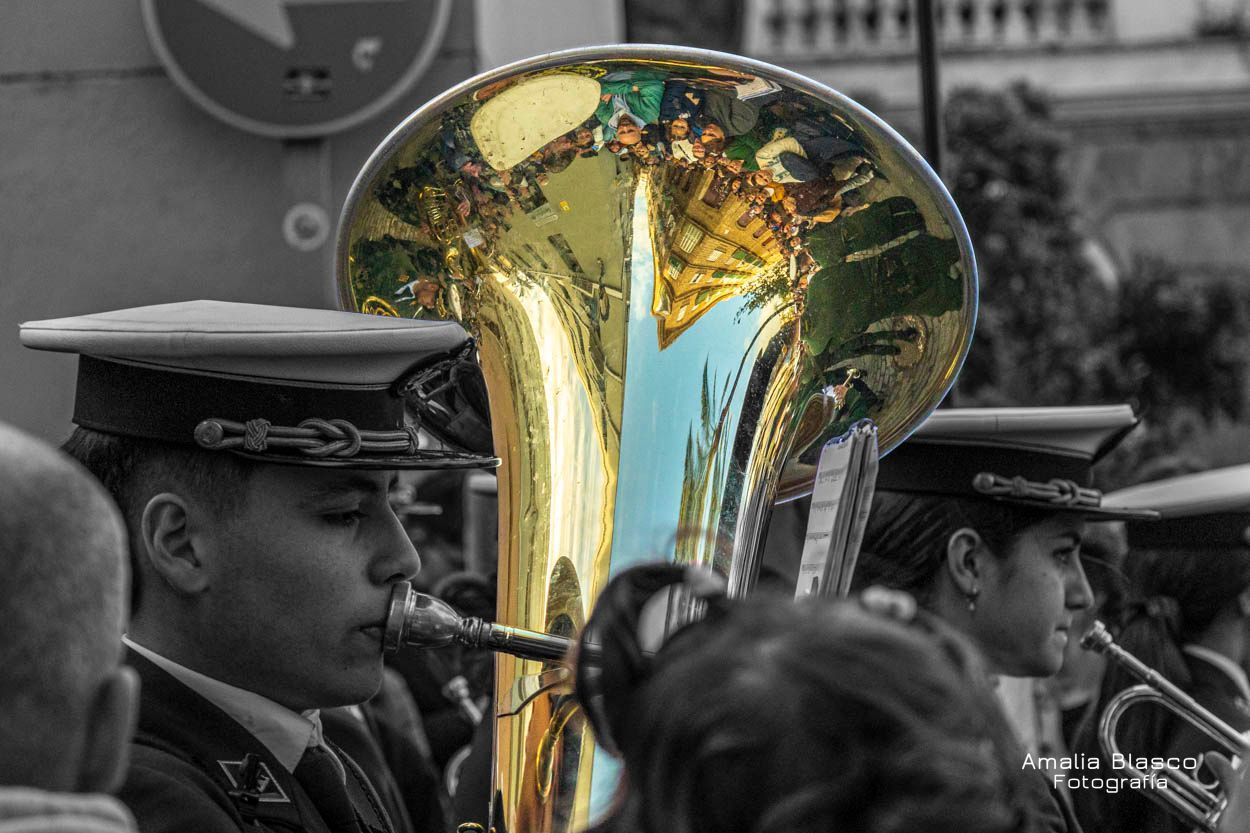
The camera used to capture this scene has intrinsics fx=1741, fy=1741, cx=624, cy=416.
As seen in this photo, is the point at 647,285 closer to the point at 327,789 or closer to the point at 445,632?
the point at 445,632

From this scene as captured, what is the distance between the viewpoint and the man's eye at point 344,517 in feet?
6.72

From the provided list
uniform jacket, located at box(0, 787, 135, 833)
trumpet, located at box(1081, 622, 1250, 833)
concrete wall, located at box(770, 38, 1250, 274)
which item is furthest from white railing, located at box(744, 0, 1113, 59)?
uniform jacket, located at box(0, 787, 135, 833)

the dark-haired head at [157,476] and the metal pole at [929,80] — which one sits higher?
the metal pole at [929,80]

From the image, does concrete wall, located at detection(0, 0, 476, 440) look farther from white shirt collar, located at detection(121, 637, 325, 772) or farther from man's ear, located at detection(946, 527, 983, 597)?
white shirt collar, located at detection(121, 637, 325, 772)

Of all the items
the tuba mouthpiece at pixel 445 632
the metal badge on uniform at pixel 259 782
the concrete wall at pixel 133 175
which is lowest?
the metal badge on uniform at pixel 259 782

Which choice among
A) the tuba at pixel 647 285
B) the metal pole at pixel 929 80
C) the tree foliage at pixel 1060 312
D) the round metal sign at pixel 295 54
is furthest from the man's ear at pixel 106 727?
the tree foliage at pixel 1060 312

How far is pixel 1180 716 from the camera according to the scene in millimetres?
3463

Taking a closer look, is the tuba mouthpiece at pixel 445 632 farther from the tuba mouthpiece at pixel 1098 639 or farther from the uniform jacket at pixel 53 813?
the tuba mouthpiece at pixel 1098 639

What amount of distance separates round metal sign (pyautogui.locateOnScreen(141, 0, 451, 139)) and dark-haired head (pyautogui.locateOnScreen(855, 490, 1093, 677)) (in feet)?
5.84

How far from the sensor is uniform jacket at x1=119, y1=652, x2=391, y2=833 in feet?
5.65

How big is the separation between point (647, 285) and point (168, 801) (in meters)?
0.93

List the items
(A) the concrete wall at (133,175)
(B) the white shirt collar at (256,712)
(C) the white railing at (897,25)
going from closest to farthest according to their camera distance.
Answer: (B) the white shirt collar at (256,712) < (A) the concrete wall at (133,175) < (C) the white railing at (897,25)

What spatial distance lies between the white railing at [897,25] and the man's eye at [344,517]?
14.3 metres

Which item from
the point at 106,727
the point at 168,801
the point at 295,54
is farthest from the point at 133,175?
the point at 106,727
